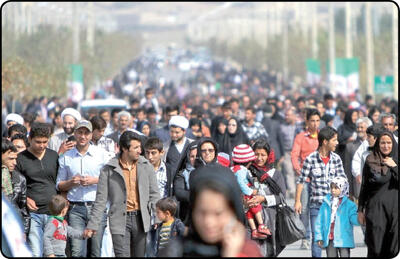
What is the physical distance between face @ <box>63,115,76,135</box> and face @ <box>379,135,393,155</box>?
4.36 meters

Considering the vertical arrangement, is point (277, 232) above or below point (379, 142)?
below

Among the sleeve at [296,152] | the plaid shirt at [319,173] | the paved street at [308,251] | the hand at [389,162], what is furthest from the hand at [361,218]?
the sleeve at [296,152]

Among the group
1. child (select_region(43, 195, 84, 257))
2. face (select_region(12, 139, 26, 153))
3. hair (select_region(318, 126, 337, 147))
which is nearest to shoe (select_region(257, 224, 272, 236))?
child (select_region(43, 195, 84, 257))

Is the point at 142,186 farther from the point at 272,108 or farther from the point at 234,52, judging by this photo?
the point at 234,52

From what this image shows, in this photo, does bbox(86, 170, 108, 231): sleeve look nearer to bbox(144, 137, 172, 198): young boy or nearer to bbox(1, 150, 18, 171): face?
bbox(1, 150, 18, 171): face

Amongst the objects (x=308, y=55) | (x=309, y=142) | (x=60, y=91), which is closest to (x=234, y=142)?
(x=309, y=142)

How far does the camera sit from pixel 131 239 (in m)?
9.91

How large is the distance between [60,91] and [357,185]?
3303 centimetres

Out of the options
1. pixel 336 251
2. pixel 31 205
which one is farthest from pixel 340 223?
pixel 31 205

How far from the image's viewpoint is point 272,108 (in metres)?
23.0

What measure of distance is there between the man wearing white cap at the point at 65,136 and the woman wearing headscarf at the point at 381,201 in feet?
10.3

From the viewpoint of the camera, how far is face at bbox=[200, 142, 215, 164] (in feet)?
33.2

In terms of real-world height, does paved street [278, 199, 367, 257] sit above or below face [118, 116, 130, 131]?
below

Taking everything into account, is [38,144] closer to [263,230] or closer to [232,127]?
[263,230]
